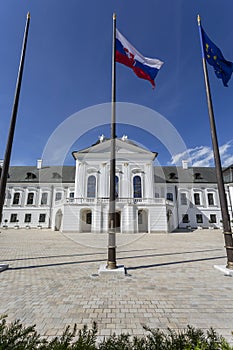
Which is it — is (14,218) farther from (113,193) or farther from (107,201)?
(113,193)

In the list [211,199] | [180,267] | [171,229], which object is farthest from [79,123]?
[211,199]

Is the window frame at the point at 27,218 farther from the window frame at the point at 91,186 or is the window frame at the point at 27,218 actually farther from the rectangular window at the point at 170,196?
the rectangular window at the point at 170,196

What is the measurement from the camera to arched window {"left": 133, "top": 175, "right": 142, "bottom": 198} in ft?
87.2

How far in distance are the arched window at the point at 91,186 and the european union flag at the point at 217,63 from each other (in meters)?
21.3

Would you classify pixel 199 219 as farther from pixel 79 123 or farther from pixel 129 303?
pixel 129 303

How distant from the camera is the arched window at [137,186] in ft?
87.2

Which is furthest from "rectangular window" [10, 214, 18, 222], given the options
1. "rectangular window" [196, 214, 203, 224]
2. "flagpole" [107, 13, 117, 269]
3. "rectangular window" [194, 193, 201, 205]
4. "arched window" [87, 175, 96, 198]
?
"rectangular window" [194, 193, 201, 205]

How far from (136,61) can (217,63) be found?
11.2ft

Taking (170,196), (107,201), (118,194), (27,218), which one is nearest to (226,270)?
(107,201)

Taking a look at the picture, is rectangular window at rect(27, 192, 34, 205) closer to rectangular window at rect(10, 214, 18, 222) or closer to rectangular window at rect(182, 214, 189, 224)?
rectangular window at rect(10, 214, 18, 222)

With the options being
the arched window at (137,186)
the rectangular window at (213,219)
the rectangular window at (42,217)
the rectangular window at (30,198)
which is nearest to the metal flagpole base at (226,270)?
the arched window at (137,186)

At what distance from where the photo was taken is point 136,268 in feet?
21.5

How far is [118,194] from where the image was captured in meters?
25.8

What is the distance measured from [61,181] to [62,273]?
29.4 meters
